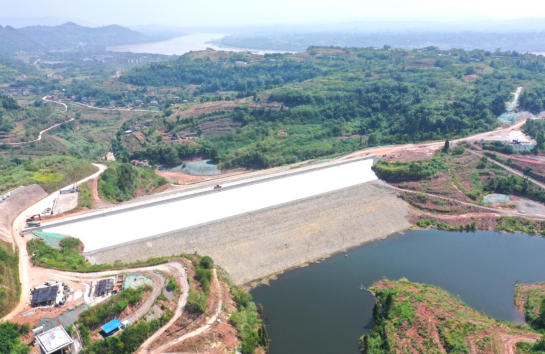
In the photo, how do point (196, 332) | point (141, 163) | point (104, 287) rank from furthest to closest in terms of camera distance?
point (141, 163), point (104, 287), point (196, 332)

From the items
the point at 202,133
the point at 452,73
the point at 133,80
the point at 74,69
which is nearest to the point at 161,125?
the point at 202,133

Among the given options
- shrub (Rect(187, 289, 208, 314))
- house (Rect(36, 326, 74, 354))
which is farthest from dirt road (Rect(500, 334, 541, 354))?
house (Rect(36, 326, 74, 354))

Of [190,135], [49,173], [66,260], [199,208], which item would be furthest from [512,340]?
[190,135]

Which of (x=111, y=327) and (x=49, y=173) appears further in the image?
(x=49, y=173)

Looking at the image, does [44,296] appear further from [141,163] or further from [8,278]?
[141,163]

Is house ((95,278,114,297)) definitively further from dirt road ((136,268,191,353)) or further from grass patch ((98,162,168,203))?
grass patch ((98,162,168,203))

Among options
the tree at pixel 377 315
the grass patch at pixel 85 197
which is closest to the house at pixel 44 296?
the grass patch at pixel 85 197
